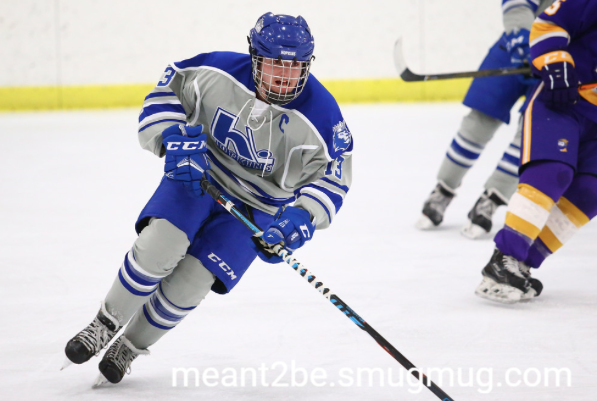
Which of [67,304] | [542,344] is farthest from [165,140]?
[542,344]

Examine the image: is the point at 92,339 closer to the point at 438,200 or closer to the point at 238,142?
the point at 238,142

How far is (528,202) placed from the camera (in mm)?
2320

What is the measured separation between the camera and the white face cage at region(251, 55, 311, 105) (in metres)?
1.70

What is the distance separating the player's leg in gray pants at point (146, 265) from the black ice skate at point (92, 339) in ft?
0.06

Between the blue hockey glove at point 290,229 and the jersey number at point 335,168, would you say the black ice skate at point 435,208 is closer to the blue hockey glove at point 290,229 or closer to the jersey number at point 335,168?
the jersey number at point 335,168

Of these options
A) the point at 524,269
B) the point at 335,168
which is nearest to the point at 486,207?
the point at 524,269

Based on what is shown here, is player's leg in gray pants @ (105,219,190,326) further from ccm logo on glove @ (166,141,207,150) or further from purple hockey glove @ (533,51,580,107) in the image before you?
purple hockey glove @ (533,51,580,107)

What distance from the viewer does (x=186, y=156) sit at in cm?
171

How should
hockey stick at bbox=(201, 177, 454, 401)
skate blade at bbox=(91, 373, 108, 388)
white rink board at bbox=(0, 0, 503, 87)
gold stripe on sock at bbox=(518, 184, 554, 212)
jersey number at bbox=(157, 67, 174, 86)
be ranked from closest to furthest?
hockey stick at bbox=(201, 177, 454, 401) → skate blade at bbox=(91, 373, 108, 388) → jersey number at bbox=(157, 67, 174, 86) → gold stripe on sock at bbox=(518, 184, 554, 212) → white rink board at bbox=(0, 0, 503, 87)

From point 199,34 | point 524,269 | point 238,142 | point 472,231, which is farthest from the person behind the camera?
point 199,34

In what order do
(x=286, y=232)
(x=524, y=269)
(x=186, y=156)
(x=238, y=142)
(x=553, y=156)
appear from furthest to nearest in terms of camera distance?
1. (x=524, y=269)
2. (x=553, y=156)
3. (x=238, y=142)
4. (x=186, y=156)
5. (x=286, y=232)

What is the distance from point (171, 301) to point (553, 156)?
128cm

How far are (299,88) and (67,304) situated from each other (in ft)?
3.69

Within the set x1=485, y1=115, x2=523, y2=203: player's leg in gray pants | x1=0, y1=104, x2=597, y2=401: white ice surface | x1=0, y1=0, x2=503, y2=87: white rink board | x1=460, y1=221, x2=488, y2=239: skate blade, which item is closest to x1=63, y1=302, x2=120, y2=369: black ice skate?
x1=0, y1=104, x2=597, y2=401: white ice surface
